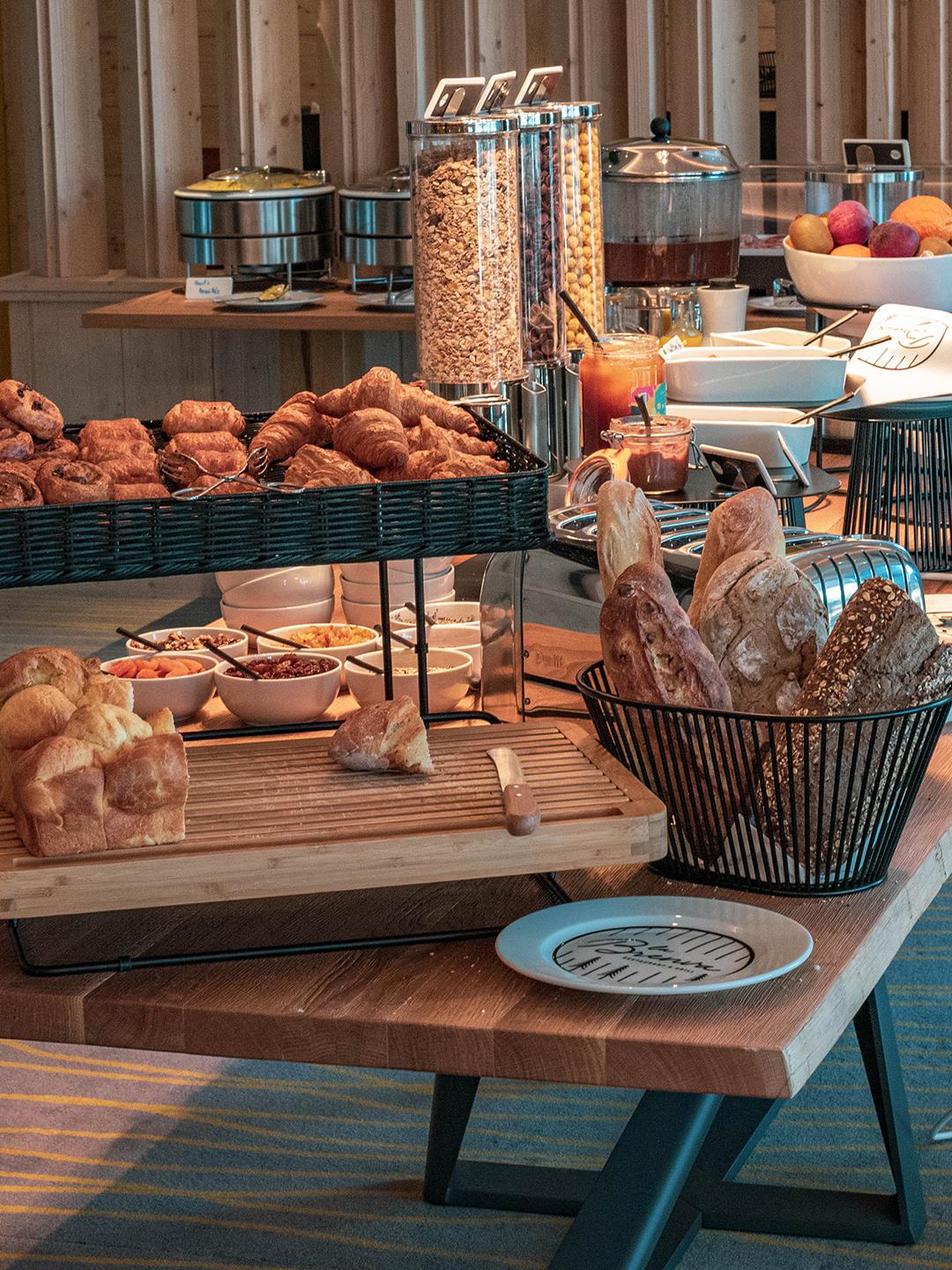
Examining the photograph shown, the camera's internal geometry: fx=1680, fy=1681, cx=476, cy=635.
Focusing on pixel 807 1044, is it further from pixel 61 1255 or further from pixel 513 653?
pixel 61 1255

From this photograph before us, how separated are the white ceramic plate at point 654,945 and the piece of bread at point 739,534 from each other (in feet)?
0.87

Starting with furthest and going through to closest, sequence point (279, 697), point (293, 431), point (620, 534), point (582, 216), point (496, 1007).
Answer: point (582, 216) < point (279, 697) < point (293, 431) < point (620, 534) < point (496, 1007)

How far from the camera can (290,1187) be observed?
1.99 metres

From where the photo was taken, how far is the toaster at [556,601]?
157cm

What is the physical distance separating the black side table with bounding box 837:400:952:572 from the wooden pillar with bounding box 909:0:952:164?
3.35 meters

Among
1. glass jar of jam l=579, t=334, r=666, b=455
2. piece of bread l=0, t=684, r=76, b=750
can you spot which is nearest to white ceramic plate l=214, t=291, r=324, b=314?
glass jar of jam l=579, t=334, r=666, b=455

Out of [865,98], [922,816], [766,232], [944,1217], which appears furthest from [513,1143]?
[865,98]

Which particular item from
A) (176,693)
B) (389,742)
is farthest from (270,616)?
(389,742)

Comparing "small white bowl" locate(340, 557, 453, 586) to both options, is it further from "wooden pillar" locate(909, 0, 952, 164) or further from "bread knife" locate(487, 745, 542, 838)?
"wooden pillar" locate(909, 0, 952, 164)

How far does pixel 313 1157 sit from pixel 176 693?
68 centimetres

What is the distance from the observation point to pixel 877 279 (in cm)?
269

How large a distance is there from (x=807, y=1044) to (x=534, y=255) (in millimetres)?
1497

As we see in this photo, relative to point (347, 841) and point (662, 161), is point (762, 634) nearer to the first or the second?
point (347, 841)

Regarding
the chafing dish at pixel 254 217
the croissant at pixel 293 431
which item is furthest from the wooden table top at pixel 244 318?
the croissant at pixel 293 431
